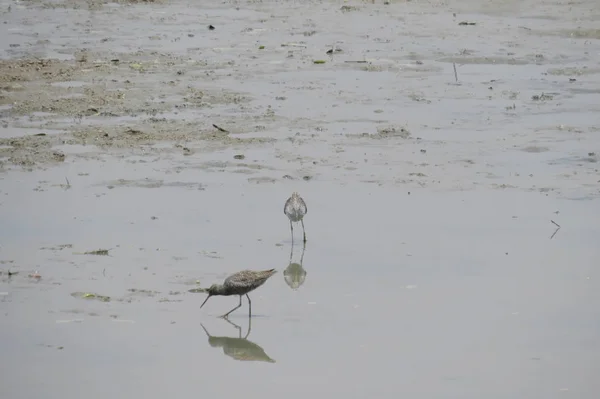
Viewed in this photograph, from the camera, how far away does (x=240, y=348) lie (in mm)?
9820

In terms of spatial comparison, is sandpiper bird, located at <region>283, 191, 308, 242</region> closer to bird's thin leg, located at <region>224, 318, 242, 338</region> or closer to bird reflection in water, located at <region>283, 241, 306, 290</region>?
bird reflection in water, located at <region>283, 241, 306, 290</region>

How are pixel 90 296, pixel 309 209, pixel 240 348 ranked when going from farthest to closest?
1. pixel 309 209
2. pixel 90 296
3. pixel 240 348

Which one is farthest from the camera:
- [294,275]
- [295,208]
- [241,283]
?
[295,208]

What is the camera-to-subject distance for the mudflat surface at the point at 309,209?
947cm

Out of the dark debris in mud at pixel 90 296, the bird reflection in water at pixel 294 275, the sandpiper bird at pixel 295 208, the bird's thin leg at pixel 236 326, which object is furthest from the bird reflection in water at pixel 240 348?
the sandpiper bird at pixel 295 208

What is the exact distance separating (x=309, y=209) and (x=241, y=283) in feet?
10.0

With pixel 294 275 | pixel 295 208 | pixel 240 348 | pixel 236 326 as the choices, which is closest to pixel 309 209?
pixel 295 208

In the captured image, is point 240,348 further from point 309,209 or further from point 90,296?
point 309,209

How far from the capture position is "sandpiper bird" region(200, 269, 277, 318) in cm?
1030

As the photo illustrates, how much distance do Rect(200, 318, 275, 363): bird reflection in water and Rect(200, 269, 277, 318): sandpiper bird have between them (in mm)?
417

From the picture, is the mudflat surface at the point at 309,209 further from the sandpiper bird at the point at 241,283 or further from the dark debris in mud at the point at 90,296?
the sandpiper bird at the point at 241,283

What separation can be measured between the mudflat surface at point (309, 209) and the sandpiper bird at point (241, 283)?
23 cm

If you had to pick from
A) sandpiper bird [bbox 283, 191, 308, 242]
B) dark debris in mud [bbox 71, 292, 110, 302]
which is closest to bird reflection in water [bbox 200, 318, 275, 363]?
dark debris in mud [bbox 71, 292, 110, 302]

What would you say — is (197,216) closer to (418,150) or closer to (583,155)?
(418,150)
